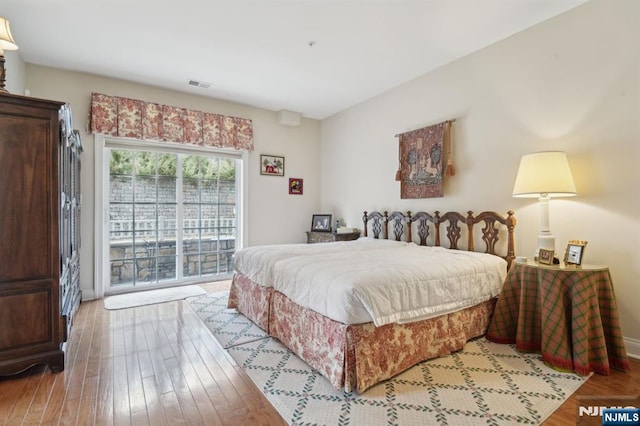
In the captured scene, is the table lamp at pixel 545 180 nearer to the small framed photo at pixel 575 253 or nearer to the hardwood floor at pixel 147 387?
the small framed photo at pixel 575 253

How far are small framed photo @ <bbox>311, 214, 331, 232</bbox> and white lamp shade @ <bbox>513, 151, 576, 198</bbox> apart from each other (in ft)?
9.92

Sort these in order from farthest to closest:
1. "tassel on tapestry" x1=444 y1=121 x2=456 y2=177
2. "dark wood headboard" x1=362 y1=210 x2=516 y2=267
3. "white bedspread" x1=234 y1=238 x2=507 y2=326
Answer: "tassel on tapestry" x1=444 y1=121 x2=456 y2=177, "dark wood headboard" x1=362 y1=210 x2=516 y2=267, "white bedspread" x1=234 y1=238 x2=507 y2=326

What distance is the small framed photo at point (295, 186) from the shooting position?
5324mm

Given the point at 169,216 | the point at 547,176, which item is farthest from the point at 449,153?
the point at 169,216

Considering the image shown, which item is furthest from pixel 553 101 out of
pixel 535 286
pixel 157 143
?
pixel 157 143

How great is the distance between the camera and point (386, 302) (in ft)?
6.16

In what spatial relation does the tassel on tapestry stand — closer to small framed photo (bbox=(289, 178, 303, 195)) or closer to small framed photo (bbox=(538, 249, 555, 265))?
small framed photo (bbox=(538, 249, 555, 265))

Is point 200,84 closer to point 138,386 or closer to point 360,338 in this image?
point 138,386

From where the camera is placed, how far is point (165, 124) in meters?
4.16

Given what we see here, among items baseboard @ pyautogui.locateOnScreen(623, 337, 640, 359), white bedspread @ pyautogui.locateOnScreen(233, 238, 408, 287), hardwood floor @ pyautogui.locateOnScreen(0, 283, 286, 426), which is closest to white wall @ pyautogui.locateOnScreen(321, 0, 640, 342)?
baseboard @ pyautogui.locateOnScreen(623, 337, 640, 359)

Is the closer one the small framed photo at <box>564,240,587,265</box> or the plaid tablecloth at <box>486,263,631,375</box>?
the plaid tablecloth at <box>486,263,631,375</box>

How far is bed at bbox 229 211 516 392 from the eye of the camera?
183cm

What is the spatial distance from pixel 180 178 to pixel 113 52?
5.55ft

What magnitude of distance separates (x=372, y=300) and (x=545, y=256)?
1.48m
